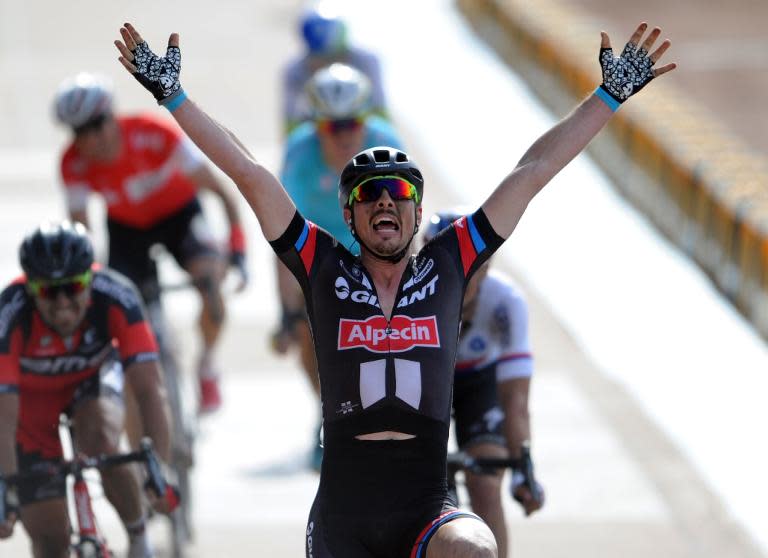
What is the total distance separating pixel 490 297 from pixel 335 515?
1841 mm

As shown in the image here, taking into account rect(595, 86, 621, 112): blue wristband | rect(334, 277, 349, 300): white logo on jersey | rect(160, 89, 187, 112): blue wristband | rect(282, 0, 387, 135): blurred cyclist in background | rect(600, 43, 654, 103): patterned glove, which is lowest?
rect(334, 277, 349, 300): white logo on jersey

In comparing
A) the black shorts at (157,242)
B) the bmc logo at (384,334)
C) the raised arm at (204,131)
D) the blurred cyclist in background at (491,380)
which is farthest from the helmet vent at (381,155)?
the black shorts at (157,242)

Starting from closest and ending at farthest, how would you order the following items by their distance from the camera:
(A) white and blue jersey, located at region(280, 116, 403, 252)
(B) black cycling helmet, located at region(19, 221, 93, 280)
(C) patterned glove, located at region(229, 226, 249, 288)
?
Result: (B) black cycling helmet, located at region(19, 221, 93, 280) < (A) white and blue jersey, located at region(280, 116, 403, 252) < (C) patterned glove, located at region(229, 226, 249, 288)

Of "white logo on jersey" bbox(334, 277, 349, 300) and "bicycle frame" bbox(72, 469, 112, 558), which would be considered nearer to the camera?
"white logo on jersey" bbox(334, 277, 349, 300)

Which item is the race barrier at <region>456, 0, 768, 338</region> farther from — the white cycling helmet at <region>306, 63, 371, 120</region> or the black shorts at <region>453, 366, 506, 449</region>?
the black shorts at <region>453, 366, 506, 449</region>

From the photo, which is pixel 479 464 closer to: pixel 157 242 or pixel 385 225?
pixel 385 225

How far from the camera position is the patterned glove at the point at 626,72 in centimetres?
575

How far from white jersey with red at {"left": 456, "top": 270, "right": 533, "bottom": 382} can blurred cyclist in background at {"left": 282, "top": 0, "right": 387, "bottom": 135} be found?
511 cm

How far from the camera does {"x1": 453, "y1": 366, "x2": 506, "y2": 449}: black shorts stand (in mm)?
7105

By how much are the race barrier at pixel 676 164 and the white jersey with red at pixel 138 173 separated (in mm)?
5022

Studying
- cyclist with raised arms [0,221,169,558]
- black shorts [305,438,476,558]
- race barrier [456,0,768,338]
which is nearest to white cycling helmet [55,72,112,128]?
cyclist with raised arms [0,221,169,558]

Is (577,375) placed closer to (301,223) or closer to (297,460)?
(297,460)

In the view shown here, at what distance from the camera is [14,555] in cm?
909

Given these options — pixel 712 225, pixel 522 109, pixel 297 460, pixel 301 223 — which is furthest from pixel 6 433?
pixel 522 109
